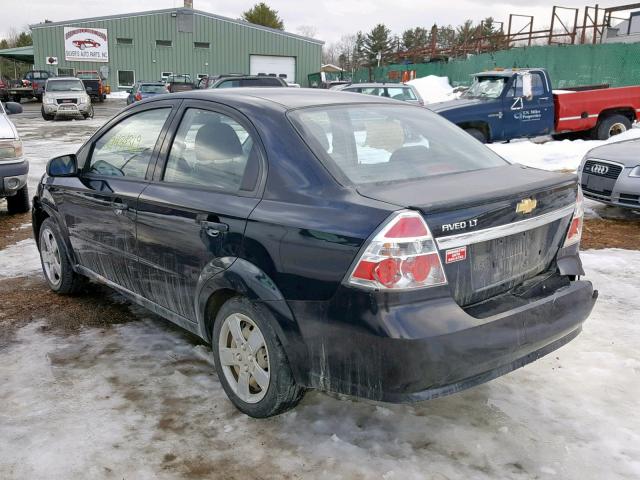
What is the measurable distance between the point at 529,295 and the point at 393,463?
3.33 ft

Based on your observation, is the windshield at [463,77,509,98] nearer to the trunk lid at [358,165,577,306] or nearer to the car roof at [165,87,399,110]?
the car roof at [165,87,399,110]

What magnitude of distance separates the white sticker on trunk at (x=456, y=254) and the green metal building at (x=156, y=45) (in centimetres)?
4445

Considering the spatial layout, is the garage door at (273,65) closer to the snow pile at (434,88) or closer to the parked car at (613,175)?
the snow pile at (434,88)

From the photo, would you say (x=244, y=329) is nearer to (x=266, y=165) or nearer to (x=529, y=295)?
(x=266, y=165)

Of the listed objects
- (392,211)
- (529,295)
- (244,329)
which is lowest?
(244,329)

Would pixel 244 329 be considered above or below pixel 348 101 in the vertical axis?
below

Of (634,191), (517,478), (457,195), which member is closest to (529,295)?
(457,195)

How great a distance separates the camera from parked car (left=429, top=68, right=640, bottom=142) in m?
12.9

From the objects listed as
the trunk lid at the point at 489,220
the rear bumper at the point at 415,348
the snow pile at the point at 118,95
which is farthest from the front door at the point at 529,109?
the snow pile at the point at 118,95

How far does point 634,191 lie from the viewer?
7.09 m

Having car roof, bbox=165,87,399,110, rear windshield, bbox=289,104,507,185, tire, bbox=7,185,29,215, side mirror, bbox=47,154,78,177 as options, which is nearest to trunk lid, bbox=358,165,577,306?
rear windshield, bbox=289,104,507,185

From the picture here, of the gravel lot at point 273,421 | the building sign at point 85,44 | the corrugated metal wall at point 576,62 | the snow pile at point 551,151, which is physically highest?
the building sign at point 85,44

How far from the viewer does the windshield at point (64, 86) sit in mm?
25859

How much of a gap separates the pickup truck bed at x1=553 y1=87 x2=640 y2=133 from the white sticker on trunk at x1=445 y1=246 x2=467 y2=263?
468 inches
